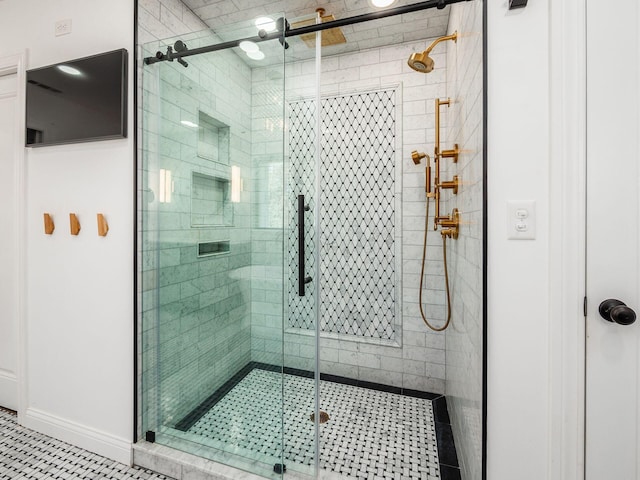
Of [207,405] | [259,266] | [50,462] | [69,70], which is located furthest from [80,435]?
[69,70]

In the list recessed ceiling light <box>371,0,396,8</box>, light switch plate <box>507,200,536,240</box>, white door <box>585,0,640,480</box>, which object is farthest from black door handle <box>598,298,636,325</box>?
recessed ceiling light <box>371,0,396,8</box>

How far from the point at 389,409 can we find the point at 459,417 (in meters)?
0.58

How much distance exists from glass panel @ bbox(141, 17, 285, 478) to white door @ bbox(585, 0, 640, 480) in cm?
114

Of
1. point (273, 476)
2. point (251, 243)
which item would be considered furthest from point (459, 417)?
point (251, 243)

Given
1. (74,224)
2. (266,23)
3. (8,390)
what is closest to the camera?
(266,23)

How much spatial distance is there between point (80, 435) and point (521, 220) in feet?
7.82

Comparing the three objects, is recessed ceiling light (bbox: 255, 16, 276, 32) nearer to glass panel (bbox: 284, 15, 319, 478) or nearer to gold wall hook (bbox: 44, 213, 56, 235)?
glass panel (bbox: 284, 15, 319, 478)

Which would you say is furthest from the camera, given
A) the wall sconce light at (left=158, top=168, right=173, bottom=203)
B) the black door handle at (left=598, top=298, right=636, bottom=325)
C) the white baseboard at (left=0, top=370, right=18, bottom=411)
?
the white baseboard at (left=0, top=370, right=18, bottom=411)

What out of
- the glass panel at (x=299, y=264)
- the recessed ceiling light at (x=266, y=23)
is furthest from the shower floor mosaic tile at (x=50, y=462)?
the recessed ceiling light at (x=266, y=23)

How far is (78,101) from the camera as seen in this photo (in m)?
1.56

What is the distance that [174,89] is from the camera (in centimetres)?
158

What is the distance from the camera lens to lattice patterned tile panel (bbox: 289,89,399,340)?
2.23 m

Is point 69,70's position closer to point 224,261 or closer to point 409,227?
point 224,261

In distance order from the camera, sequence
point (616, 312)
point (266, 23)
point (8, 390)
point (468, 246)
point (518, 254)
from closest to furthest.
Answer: point (616, 312) → point (518, 254) → point (468, 246) → point (266, 23) → point (8, 390)
